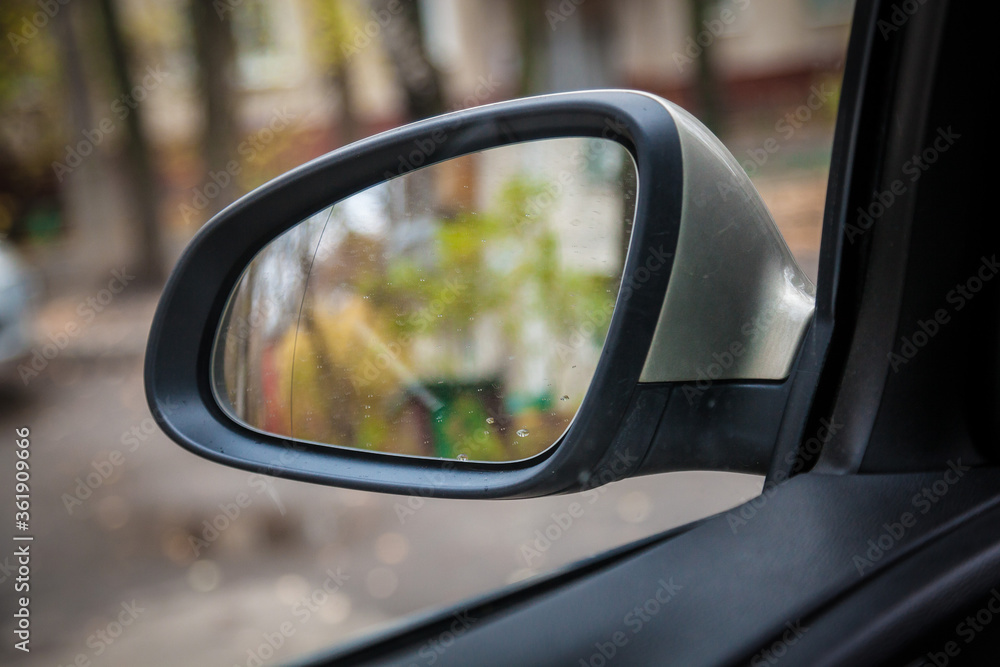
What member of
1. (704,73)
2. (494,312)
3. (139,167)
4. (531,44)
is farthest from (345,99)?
(494,312)

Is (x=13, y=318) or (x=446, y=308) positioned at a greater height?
(x=446, y=308)

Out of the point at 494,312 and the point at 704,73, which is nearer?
the point at 494,312

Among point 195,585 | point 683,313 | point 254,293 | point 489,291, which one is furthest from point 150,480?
point 683,313

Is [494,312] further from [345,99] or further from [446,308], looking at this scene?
[345,99]

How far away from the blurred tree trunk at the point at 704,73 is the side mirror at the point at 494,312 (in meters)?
5.51

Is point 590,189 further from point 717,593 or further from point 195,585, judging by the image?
point 195,585

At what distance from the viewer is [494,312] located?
1.40 metres

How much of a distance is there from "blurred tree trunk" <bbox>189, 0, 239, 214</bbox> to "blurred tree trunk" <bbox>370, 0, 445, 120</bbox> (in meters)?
4.25

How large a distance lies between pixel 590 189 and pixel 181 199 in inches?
478

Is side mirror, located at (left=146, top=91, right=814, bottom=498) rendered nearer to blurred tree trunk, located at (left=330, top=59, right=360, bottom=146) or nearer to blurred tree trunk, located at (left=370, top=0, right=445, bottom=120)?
blurred tree trunk, located at (left=370, top=0, right=445, bottom=120)

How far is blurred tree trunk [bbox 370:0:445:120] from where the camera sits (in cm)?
624

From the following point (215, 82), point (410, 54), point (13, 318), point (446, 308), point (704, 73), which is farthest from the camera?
point (215, 82)

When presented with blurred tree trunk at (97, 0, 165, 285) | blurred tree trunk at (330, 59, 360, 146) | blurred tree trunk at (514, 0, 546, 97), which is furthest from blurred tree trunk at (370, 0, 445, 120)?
blurred tree trunk at (97, 0, 165, 285)

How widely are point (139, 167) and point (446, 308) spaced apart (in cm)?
1122
